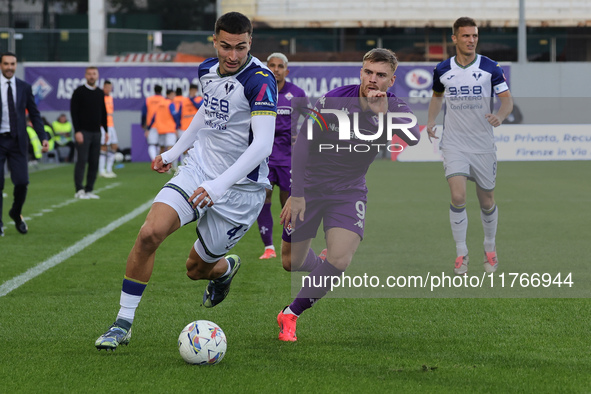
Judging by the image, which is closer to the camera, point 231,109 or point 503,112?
point 231,109

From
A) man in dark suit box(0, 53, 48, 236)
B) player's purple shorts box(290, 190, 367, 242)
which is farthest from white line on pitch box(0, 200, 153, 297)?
player's purple shorts box(290, 190, 367, 242)

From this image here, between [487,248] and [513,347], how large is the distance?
2.90 meters

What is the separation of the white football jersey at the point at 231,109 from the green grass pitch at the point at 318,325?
108 cm

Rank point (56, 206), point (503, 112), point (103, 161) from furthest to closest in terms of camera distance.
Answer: point (103, 161) → point (56, 206) → point (503, 112)

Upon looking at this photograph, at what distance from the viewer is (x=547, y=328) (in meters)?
5.59

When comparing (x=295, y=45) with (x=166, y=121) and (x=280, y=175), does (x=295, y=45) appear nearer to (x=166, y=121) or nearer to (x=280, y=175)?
(x=166, y=121)

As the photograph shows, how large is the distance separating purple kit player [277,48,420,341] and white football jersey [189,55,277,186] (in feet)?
1.27

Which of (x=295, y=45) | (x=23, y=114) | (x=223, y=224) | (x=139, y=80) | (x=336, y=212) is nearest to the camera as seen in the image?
(x=223, y=224)

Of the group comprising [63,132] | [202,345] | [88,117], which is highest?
[88,117]

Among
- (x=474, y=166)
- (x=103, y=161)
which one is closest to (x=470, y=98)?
(x=474, y=166)

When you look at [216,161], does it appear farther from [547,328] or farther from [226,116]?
[547,328]

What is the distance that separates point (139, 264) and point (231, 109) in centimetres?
105

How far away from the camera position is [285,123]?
9.00 meters

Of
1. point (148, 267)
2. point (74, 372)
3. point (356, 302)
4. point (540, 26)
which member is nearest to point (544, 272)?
point (356, 302)
